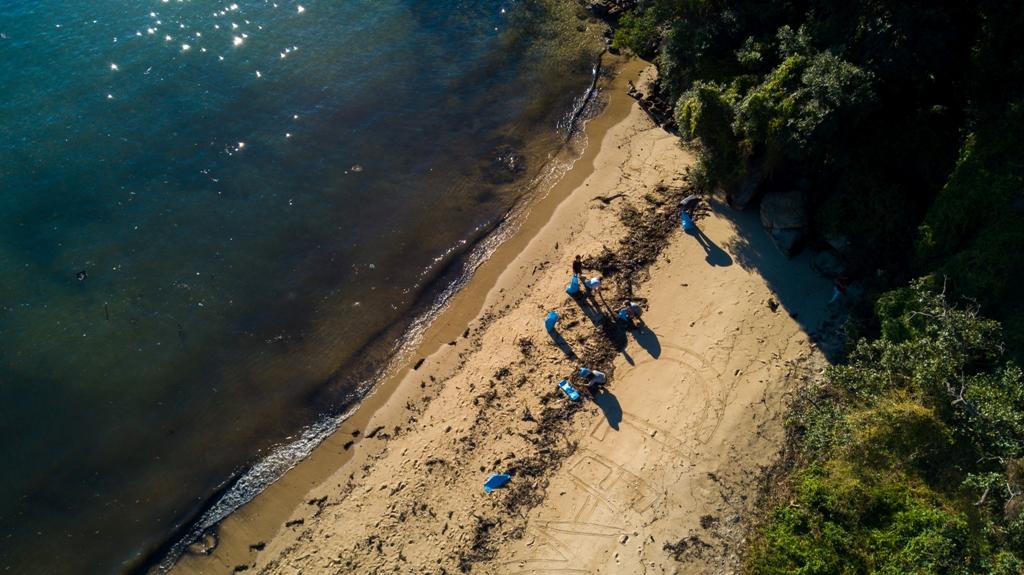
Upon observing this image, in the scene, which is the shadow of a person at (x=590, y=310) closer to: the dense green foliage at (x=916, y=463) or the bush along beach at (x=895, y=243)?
the bush along beach at (x=895, y=243)

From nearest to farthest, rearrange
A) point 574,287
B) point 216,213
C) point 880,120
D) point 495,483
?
1. point 495,483
2. point 880,120
3. point 574,287
4. point 216,213

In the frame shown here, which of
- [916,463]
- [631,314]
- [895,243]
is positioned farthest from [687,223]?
[916,463]

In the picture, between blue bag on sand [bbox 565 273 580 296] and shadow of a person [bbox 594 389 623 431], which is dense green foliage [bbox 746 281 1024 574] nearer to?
shadow of a person [bbox 594 389 623 431]

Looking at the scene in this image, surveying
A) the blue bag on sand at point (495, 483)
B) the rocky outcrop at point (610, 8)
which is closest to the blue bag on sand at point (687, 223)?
the blue bag on sand at point (495, 483)

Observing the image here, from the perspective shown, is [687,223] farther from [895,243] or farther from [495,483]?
[495,483]

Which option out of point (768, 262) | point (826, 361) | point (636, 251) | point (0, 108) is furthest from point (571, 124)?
point (0, 108)
